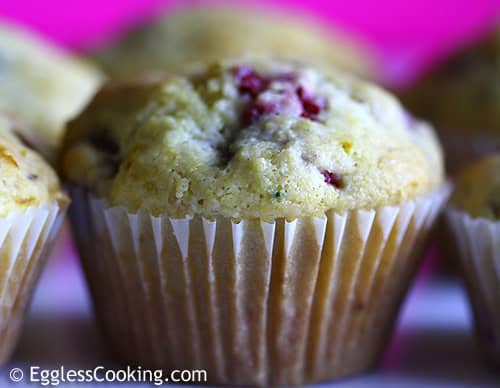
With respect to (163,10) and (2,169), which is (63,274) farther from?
(163,10)

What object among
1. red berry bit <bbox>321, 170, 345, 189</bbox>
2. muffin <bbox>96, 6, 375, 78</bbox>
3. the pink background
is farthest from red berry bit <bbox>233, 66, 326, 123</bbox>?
the pink background

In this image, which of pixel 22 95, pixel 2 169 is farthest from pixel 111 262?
pixel 22 95

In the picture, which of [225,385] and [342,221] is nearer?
[342,221]

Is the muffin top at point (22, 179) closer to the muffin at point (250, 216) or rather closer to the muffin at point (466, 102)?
the muffin at point (250, 216)

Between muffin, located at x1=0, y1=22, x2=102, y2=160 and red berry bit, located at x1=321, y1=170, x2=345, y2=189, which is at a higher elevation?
red berry bit, located at x1=321, y1=170, x2=345, y2=189

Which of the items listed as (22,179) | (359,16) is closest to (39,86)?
(22,179)

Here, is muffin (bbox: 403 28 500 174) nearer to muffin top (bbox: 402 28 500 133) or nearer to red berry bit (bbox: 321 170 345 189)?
muffin top (bbox: 402 28 500 133)

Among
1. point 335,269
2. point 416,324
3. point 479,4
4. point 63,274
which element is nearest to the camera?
point 335,269

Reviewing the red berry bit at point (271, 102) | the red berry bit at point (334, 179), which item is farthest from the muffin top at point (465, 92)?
the red berry bit at point (334, 179)
